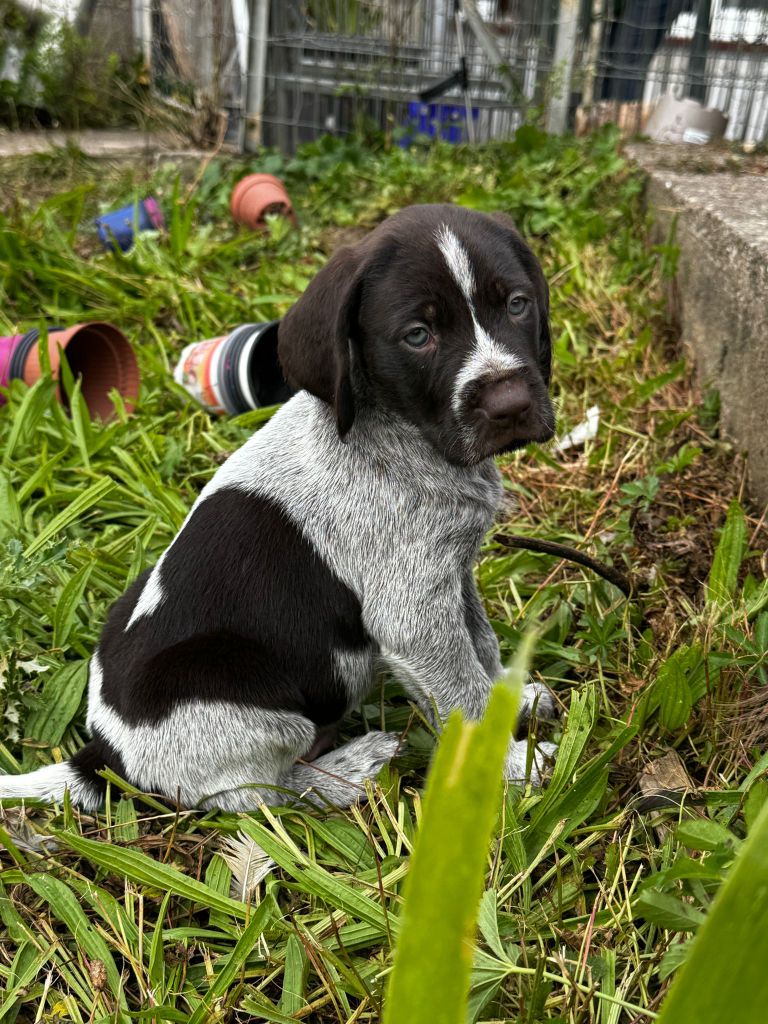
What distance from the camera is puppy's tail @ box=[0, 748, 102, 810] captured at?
7.98 feet

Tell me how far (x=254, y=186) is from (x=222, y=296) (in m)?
1.65

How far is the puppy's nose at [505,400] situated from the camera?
2172 millimetres

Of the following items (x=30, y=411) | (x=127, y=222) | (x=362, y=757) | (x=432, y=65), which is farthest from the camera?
(x=432, y=65)

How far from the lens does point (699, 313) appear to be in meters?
4.27

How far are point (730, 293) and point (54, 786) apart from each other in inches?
124

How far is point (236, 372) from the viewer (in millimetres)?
4238

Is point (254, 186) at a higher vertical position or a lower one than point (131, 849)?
higher

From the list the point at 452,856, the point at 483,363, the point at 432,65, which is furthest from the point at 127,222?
the point at 452,856

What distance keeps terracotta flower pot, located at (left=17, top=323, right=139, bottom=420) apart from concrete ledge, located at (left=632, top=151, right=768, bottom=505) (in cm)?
270

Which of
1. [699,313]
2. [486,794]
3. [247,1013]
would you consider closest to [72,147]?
[699,313]

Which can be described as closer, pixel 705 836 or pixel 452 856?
pixel 452 856

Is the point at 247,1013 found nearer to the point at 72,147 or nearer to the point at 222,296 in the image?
the point at 222,296

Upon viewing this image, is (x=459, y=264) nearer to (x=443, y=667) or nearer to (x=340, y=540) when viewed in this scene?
(x=340, y=540)

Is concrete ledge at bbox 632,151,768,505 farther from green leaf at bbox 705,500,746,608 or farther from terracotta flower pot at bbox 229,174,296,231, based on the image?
terracotta flower pot at bbox 229,174,296,231
